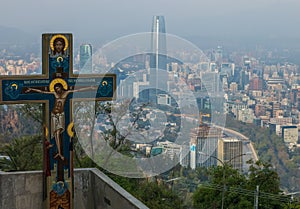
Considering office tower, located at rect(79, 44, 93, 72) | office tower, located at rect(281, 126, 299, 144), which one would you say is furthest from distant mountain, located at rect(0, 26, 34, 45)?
office tower, located at rect(281, 126, 299, 144)

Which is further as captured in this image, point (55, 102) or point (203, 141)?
point (203, 141)

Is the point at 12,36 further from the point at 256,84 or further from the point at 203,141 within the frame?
the point at 203,141

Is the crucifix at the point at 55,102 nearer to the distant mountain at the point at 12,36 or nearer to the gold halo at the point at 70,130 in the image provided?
the gold halo at the point at 70,130

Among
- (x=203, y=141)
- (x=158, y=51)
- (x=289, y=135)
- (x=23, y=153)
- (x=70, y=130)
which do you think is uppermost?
(x=158, y=51)

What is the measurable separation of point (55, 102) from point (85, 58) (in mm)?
1003

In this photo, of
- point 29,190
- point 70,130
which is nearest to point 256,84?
point 70,130

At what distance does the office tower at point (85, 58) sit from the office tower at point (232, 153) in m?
2.17

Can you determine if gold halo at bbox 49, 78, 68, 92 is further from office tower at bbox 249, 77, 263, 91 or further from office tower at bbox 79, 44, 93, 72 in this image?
office tower at bbox 249, 77, 263, 91

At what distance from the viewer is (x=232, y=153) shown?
762 centimetres

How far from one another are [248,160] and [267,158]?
342 millimetres

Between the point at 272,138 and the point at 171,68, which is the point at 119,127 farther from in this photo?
the point at 272,138

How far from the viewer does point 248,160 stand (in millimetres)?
8016

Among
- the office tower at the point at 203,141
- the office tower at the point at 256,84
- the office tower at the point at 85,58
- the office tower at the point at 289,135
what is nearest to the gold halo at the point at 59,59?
the office tower at the point at 85,58

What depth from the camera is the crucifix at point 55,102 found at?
13.2 feet
